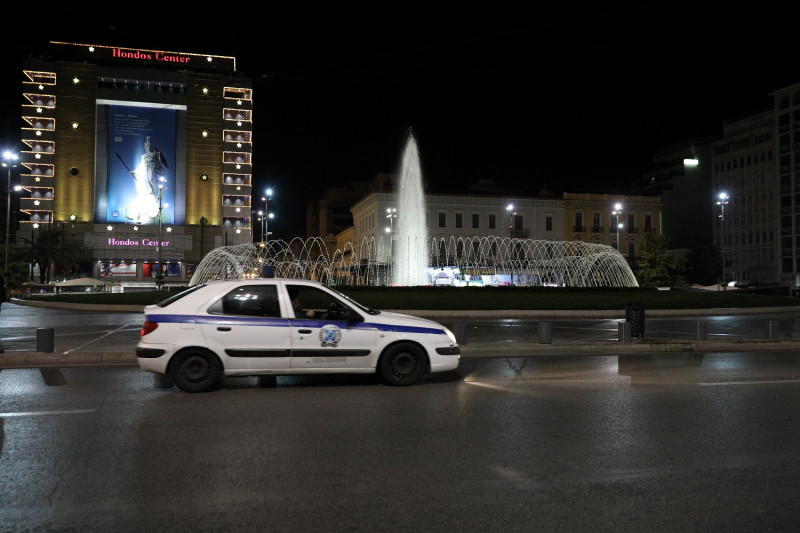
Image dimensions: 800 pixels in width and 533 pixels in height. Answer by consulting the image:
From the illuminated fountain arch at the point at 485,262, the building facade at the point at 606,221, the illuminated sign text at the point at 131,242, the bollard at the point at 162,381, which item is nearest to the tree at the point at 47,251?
the illuminated sign text at the point at 131,242

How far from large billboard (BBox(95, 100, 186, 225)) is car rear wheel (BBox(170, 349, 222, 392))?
7839cm

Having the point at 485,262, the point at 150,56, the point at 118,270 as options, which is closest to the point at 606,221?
the point at 485,262

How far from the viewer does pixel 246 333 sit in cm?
880

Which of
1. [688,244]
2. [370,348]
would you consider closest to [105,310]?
[370,348]

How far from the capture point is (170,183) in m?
84.0

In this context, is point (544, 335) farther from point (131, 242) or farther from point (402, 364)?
point (131, 242)

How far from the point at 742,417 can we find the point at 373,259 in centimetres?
6802

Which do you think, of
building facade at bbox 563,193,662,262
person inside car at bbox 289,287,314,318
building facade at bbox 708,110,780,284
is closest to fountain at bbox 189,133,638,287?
building facade at bbox 563,193,662,262

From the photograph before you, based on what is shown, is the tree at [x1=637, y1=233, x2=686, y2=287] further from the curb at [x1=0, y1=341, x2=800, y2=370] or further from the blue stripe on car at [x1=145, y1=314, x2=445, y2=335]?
the blue stripe on car at [x1=145, y1=314, x2=445, y2=335]

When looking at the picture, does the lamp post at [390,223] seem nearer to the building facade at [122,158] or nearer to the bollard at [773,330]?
the building facade at [122,158]

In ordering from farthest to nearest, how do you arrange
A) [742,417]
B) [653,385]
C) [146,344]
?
[653,385] < [146,344] < [742,417]

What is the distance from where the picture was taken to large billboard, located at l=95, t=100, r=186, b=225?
81.6 metres

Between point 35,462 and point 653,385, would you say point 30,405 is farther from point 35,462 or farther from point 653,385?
point 653,385

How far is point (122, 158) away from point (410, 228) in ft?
144
